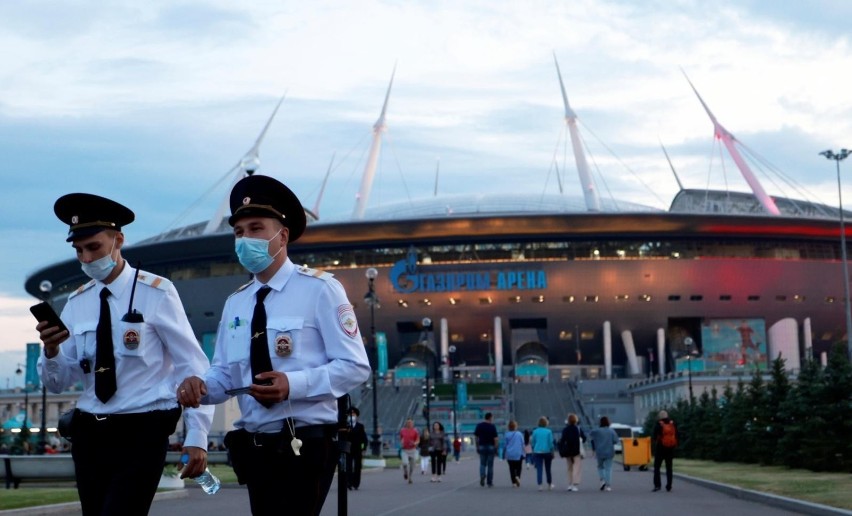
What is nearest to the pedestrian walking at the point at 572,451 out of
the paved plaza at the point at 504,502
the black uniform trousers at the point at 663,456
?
the paved plaza at the point at 504,502

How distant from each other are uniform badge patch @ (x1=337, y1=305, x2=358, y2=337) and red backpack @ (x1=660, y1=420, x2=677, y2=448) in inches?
852

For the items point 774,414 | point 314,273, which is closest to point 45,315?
point 314,273

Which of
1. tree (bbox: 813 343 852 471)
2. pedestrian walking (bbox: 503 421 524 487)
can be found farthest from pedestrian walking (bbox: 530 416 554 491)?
tree (bbox: 813 343 852 471)

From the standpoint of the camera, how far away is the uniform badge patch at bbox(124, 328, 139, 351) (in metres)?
6.71

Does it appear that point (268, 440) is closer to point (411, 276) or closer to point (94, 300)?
point (94, 300)

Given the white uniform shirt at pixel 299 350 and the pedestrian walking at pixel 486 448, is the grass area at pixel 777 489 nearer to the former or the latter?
the pedestrian walking at pixel 486 448

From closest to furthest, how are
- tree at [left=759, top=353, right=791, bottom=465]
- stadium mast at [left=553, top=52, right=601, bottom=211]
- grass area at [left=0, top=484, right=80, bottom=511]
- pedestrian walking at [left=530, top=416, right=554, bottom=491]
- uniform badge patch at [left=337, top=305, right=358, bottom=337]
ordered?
uniform badge patch at [left=337, top=305, right=358, bottom=337], grass area at [left=0, top=484, right=80, bottom=511], pedestrian walking at [left=530, top=416, right=554, bottom=491], tree at [left=759, top=353, right=791, bottom=465], stadium mast at [left=553, top=52, right=601, bottom=211]

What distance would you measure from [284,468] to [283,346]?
575 millimetres

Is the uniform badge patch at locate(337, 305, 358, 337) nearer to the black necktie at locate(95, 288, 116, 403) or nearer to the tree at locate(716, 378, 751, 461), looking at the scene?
the black necktie at locate(95, 288, 116, 403)

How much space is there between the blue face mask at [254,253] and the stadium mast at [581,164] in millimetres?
120573

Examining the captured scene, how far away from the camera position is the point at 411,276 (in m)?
119

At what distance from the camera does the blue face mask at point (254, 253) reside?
6.18 m

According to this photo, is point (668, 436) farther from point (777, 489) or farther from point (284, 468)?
point (284, 468)

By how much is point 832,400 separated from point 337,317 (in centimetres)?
2771
